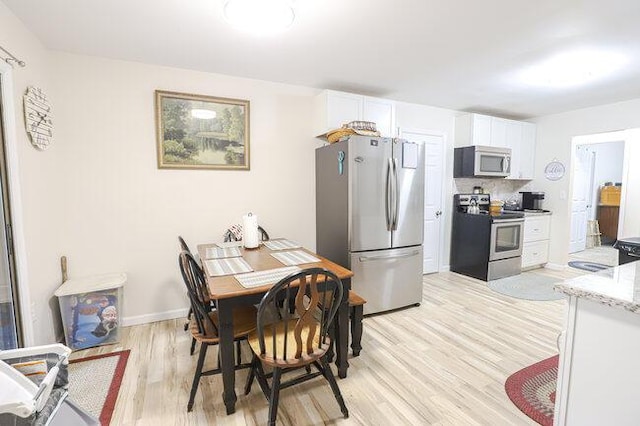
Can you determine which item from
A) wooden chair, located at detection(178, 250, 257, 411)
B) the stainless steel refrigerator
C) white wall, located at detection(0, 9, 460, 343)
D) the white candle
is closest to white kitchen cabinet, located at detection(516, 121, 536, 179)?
the stainless steel refrigerator

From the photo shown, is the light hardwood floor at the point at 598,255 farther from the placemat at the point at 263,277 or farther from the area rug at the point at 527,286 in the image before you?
the placemat at the point at 263,277

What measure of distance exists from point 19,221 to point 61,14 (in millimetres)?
1405

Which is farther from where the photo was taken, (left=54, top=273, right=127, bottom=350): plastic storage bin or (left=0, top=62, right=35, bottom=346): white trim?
(left=54, top=273, right=127, bottom=350): plastic storage bin

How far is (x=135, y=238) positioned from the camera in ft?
9.21

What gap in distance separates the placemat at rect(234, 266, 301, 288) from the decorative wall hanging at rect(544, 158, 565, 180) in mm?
4830

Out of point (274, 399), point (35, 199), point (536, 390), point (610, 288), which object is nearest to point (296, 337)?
point (274, 399)

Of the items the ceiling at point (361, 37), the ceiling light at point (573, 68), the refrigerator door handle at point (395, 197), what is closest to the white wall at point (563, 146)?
the ceiling at point (361, 37)

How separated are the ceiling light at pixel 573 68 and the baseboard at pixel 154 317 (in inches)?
166

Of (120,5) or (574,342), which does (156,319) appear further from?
(574,342)

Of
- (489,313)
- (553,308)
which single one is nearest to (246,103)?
(489,313)

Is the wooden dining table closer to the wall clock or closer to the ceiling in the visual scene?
the wall clock

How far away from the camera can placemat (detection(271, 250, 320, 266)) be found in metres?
2.13

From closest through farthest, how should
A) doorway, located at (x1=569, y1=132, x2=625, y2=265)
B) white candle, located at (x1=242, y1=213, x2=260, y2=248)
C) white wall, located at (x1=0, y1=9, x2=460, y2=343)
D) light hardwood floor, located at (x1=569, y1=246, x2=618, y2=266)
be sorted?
1. white wall, located at (x1=0, y1=9, x2=460, y2=343)
2. white candle, located at (x1=242, y1=213, x2=260, y2=248)
3. light hardwood floor, located at (x1=569, y1=246, x2=618, y2=266)
4. doorway, located at (x1=569, y1=132, x2=625, y2=265)

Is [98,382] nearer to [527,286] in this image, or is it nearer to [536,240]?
[527,286]
